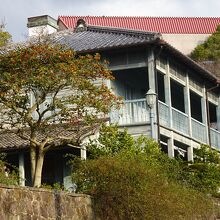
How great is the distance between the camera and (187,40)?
64.4m

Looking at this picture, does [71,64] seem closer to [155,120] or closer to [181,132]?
[155,120]

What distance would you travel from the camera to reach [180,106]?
113 feet

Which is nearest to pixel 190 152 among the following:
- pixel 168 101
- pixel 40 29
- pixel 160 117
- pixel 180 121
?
pixel 180 121

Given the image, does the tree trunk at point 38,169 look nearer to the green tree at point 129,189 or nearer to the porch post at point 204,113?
the green tree at point 129,189

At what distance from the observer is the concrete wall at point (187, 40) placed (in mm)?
63812

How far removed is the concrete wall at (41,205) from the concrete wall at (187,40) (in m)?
45.7

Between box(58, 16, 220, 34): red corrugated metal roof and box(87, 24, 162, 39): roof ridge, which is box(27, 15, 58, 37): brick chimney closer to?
box(87, 24, 162, 39): roof ridge

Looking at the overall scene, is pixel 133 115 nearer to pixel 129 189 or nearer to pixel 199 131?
pixel 199 131

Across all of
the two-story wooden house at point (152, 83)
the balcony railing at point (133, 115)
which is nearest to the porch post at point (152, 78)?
the two-story wooden house at point (152, 83)

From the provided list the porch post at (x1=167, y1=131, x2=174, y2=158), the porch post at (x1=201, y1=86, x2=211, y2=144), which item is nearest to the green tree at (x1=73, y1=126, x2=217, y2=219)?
Answer: the porch post at (x1=167, y1=131, x2=174, y2=158)

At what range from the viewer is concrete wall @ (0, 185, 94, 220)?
15842 millimetres

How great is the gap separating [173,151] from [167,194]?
29.7 ft

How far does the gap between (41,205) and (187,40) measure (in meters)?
48.5

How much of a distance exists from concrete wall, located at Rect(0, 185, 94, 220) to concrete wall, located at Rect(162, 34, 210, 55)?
45.7 metres
